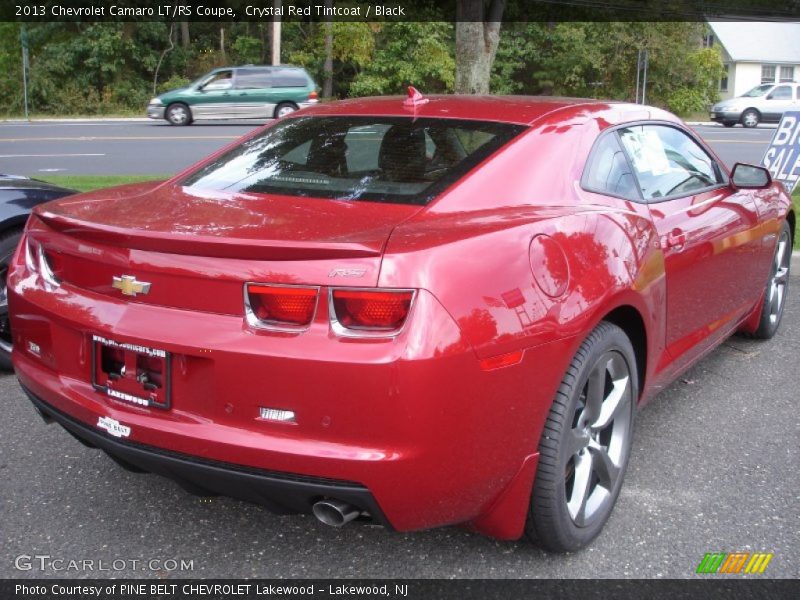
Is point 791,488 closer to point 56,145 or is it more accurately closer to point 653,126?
point 653,126

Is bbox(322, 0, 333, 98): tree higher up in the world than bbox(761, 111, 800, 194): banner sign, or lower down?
higher up

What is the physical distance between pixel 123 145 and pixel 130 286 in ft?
58.6

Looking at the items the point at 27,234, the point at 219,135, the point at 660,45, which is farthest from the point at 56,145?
the point at 660,45

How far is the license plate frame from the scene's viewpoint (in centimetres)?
244

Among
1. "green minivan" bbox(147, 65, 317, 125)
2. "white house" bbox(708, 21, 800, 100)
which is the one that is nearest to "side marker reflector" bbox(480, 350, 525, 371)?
"green minivan" bbox(147, 65, 317, 125)

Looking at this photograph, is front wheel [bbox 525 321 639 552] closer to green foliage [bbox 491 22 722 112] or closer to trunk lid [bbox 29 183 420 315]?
trunk lid [bbox 29 183 420 315]

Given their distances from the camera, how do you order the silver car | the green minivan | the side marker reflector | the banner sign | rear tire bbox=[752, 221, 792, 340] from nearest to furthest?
the side marker reflector < rear tire bbox=[752, 221, 792, 340] < the banner sign < the green minivan < the silver car

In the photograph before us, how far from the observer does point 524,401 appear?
248 centimetres

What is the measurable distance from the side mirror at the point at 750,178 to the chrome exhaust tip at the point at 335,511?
9.31 ft

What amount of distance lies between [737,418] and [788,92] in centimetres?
2973

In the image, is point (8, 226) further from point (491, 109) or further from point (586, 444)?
point (586, 444)

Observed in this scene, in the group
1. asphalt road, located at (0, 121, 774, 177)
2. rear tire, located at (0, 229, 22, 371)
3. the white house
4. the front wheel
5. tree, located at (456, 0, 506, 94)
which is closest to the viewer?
A: the front wheel

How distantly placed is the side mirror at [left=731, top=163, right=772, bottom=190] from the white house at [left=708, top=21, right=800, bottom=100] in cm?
4473

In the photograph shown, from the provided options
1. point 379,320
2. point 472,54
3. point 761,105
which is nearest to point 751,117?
point 761,105
